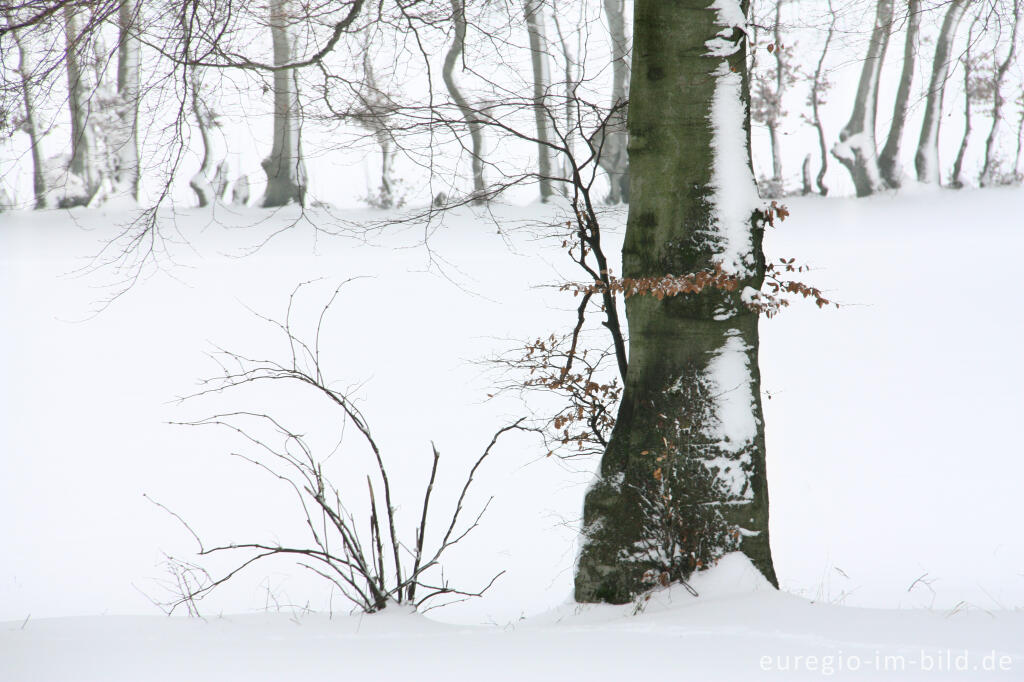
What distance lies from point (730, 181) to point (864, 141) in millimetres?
14063

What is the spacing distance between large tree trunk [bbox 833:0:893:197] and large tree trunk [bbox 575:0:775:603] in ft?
44.6

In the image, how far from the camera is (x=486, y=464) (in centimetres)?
808

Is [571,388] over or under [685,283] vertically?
under

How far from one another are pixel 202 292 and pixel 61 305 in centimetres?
208

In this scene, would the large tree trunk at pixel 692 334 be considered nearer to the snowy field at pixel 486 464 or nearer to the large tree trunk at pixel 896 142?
the snowy field at pixel 486 464

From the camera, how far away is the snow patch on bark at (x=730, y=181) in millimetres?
3578

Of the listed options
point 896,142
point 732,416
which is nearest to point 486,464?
point 732,416

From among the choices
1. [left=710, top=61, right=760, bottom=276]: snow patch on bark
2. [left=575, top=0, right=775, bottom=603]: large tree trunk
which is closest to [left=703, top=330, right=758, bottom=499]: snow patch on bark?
[left=575, top=0, right=775, bottom=603]: large tree trunk

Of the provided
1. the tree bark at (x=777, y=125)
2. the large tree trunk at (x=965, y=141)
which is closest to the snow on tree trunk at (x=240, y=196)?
the tree bark at (x=777, y=125)

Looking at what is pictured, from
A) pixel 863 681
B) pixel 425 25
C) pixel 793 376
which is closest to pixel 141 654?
pixel 863 681

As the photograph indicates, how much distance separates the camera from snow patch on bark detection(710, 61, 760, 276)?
141 inches

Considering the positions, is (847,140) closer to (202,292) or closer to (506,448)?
(506,448)

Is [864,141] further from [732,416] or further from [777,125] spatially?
[732,416]

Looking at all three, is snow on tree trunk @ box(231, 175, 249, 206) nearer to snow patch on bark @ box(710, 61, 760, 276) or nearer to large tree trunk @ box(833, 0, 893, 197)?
large tree trunk @ box(833, 0, 893, 197)
